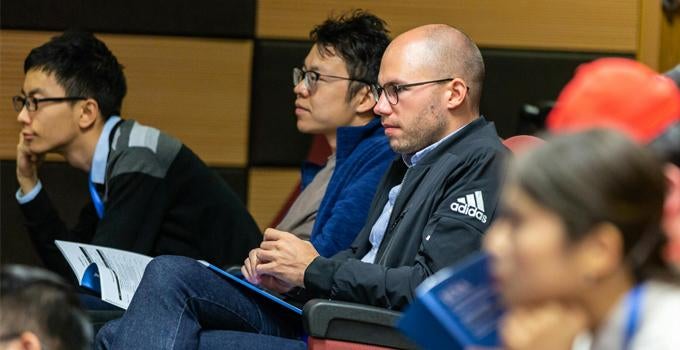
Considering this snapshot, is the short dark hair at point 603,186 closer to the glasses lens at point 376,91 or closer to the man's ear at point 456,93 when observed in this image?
the man's ear at point 456,93

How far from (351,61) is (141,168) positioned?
543mm

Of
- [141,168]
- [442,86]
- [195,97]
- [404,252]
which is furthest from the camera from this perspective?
[195,97]

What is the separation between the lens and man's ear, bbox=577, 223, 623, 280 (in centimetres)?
100

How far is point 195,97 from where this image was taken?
10.7 feet

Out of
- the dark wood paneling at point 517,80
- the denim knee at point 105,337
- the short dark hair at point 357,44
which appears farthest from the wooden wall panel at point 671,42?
the denim knee at point 105,337

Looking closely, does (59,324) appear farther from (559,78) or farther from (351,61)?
(559,78)

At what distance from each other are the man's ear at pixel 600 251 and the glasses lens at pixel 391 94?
1.28m

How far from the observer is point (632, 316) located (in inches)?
40.1

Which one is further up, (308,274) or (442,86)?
(442,86)

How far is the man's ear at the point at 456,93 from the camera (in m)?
2.24

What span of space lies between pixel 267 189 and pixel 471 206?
1380mm

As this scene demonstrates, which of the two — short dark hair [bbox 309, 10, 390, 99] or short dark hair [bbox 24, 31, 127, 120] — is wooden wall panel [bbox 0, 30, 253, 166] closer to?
short dark hair [bbox 24, 31, 127, 120]

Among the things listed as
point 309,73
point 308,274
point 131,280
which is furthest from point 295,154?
point 308,274

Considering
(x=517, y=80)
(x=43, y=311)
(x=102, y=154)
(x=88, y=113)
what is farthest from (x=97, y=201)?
(x=43, y=311)
